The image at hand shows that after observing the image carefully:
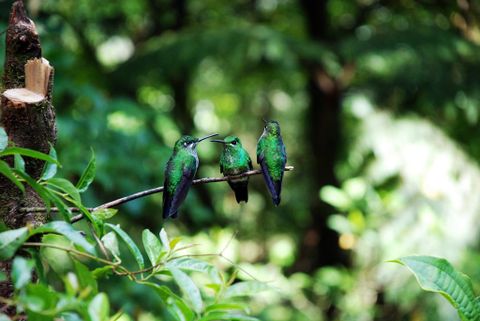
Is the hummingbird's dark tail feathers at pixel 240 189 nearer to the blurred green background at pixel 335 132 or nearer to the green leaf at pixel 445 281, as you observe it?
the green leaf at pixel 445 281

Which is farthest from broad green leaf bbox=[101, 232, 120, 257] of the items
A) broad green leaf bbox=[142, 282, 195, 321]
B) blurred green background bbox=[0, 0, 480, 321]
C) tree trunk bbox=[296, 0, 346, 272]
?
tree trunk bbox=[296, 0, 346, 272]

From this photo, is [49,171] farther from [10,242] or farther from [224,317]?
[224,317]

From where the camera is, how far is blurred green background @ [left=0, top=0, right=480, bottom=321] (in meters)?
4.16

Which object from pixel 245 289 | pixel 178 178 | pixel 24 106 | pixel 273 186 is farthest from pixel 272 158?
pixel 24 106

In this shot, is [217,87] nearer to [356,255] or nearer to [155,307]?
[356,255]

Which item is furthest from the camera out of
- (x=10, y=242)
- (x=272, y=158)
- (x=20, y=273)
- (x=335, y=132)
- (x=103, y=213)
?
(x=335, y=132)

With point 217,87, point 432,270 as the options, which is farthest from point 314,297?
point 432,270

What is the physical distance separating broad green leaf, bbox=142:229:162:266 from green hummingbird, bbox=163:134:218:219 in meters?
0.22

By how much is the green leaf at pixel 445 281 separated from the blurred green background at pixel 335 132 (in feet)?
8.65

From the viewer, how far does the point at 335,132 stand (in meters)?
6.33

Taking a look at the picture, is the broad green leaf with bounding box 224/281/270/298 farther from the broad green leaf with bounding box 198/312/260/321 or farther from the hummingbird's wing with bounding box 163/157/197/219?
the hummingbird's wing with bounding box 163/157/197/219

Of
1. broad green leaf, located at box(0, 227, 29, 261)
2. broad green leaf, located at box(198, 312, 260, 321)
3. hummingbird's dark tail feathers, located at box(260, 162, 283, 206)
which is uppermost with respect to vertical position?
hummingbird's dark tail feathers, located at box(260, 162, 283, 206)

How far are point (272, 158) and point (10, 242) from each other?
18.1 inches

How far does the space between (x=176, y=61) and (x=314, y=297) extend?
2.99 metres
